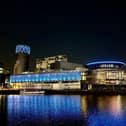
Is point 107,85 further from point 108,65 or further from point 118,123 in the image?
point 118,123

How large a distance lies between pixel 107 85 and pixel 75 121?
147 metres

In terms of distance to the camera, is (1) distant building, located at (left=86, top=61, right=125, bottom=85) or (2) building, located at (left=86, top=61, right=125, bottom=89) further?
(1) distant building, located at (left=86, top=61, right=125, bottom=85)

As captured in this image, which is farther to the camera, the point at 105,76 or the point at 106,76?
the point at 105,76

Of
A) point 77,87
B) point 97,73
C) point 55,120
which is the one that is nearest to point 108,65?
point 97,73

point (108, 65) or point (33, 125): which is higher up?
point (108, 65)

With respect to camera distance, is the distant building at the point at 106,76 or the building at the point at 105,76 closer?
the building at the point at 105,76

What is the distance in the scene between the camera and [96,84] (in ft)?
605

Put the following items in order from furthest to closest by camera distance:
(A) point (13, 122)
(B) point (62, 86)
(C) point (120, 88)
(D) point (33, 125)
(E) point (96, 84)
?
(B) point (62, 86) → (E) point (96, 84) → (C) point (120, 88) → (A) point (13, 122) → (D) point (33, 125)

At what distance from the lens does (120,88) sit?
568ft

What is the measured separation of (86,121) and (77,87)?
153m

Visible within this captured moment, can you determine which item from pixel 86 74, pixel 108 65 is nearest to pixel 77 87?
pixel 86 74

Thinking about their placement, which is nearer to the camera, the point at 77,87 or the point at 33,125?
the point at 33,125

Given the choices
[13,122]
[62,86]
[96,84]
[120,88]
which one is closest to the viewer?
[13,122]

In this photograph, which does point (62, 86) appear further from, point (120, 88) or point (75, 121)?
point (75, 121)
